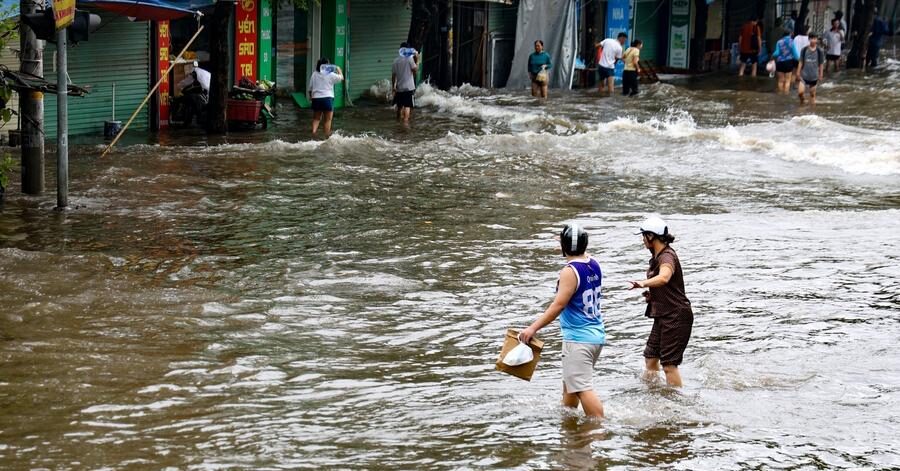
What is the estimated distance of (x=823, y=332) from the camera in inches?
408

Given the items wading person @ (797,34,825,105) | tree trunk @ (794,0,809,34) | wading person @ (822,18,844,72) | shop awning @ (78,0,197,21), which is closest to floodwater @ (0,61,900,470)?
shop awning @ (78,0,197,21)

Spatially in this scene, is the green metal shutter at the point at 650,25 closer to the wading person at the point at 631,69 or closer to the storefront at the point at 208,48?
the wading person at the point at 631,69

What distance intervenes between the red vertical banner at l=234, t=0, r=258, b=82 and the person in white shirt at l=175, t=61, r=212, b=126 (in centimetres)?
160

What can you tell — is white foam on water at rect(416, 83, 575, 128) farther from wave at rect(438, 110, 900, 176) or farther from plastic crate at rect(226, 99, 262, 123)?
plastic crate at rect(226, 99, 262, 123)

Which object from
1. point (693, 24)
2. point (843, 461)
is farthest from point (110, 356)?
point (693, 24)

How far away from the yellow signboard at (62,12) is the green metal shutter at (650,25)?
2649cm

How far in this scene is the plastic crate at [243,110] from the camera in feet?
72.0

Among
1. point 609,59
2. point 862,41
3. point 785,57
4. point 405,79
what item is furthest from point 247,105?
point 862,41

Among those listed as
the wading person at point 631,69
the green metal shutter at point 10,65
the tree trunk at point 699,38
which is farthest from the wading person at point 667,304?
the tree trunk at point 699,38

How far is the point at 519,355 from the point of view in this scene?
25.6 ft

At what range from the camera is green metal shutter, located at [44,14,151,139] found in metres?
20.4

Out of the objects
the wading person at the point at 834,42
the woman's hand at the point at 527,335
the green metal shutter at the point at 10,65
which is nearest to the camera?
the woman's hand at the point at 527,335

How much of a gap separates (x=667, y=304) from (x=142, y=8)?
11.9m

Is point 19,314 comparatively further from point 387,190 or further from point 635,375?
point 387,190
